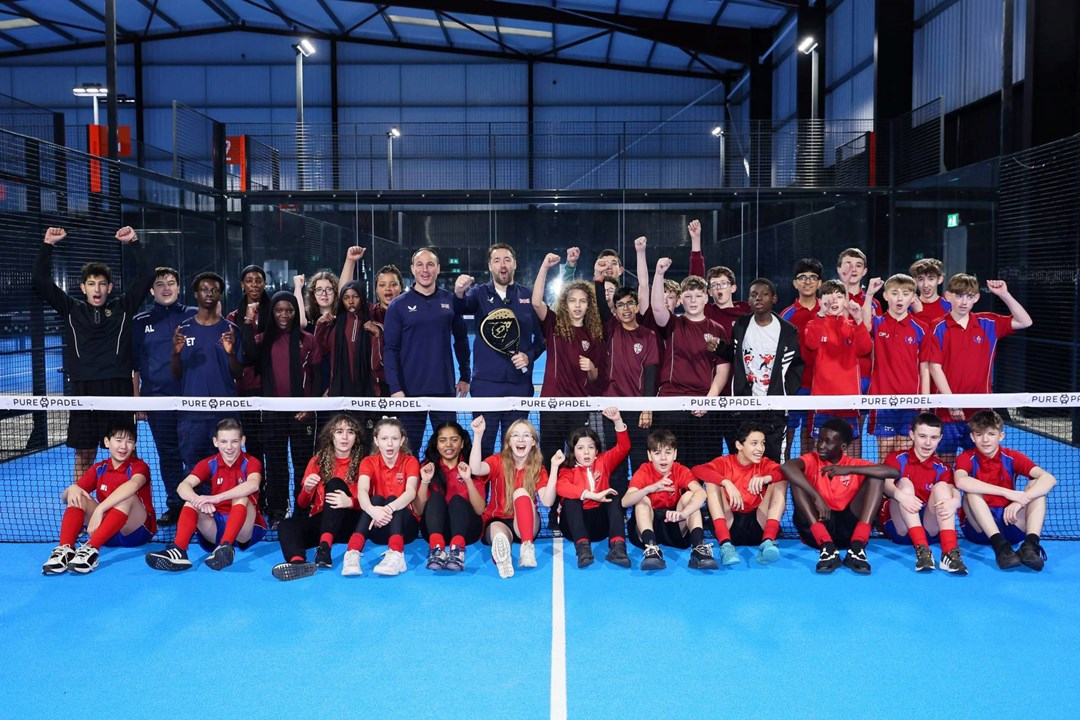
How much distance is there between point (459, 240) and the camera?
14891 mm

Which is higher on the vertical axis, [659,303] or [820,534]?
[659,303]

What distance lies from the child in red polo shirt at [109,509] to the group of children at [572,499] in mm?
10

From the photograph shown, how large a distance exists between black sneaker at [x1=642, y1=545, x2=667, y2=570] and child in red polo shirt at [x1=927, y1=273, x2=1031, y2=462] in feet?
8.71

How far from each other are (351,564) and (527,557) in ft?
3.69

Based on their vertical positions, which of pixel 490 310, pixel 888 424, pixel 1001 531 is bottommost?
pixel 1001 531

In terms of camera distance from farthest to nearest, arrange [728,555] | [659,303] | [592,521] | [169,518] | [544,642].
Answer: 1. [169,518]
2. [659,303]
3. [592,521]
4. [728,555]
5. [544,642]

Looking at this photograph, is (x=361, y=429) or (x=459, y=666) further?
(x=361, y=429)

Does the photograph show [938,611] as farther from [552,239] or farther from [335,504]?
[552,239]

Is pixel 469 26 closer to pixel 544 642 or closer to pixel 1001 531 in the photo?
pixel 1001 531

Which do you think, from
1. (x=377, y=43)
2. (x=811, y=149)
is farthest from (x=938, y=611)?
(x=377, y=43)

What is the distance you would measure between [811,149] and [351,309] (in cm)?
1192

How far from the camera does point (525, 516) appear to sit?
5516 millimetres

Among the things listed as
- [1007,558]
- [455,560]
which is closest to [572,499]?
[455,560]

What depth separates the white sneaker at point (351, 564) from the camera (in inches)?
203
